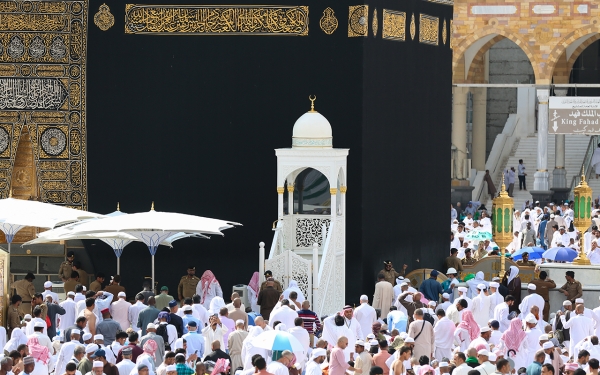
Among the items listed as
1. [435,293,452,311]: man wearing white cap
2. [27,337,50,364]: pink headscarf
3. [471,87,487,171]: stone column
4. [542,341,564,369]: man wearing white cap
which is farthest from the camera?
[471,87,487,171]: stone column

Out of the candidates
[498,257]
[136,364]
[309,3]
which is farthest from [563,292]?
[136,364]

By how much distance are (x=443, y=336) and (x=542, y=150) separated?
1695 cm

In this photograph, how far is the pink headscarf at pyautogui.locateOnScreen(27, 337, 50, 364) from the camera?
11.8 metres

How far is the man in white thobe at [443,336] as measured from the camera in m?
13.3

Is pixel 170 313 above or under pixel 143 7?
under

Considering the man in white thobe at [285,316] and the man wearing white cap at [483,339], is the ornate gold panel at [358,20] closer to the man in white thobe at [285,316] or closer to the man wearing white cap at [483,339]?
the man in white thobe at [285,316]

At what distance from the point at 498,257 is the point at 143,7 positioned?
18.3ft

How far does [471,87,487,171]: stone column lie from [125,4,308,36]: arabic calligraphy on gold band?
49.1ft

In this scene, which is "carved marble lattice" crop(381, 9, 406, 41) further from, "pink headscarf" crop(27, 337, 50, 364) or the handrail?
the handrail

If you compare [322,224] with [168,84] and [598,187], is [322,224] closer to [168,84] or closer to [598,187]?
[168,84]

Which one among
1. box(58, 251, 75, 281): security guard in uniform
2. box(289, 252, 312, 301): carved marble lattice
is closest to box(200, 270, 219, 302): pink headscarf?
box(289, 252, 312, 301): carved marble lattice

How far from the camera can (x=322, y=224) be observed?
17000mm

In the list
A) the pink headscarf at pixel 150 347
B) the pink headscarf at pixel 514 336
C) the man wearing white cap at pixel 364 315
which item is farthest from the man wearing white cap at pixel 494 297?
the pink headscarf at pixel 150 347

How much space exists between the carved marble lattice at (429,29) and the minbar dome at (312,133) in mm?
2792
